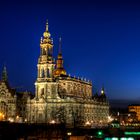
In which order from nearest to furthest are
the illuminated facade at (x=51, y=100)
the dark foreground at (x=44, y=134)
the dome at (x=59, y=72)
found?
the dark foreground at (x=44, y=134), the illuminated facade at (x=51, y=100), the dome at (x=59, y=72)

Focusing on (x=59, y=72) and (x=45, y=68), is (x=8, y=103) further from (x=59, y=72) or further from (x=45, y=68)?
(x=59, y=72)

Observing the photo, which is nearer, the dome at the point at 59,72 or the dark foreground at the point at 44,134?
the dark foreground at the point at 44,134

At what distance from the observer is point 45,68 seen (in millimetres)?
137250

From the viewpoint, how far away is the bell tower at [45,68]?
448 feet

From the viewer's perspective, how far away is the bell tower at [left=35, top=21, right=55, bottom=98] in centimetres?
13650

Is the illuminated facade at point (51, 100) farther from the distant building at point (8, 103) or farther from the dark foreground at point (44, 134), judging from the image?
the dark foreground at point (44, 134)


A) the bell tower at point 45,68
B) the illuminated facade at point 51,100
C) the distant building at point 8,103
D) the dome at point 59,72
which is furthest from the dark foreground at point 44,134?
the dome at point 59,72

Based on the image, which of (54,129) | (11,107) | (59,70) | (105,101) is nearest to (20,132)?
(54,129)

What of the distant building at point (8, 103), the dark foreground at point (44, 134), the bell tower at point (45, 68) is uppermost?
the bell tower at point (45, 68)

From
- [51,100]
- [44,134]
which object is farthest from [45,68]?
[44,134]

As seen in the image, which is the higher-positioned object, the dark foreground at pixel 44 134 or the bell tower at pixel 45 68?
the bell tower at pixel 45 68

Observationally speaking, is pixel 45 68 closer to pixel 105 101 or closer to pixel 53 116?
pixel 53 116

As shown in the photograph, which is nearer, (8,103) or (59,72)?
(8,103)

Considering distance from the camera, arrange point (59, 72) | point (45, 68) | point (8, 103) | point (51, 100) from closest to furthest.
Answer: point (51, 100) → point (45, 68) → point (8, 103) → point (59, 72)
